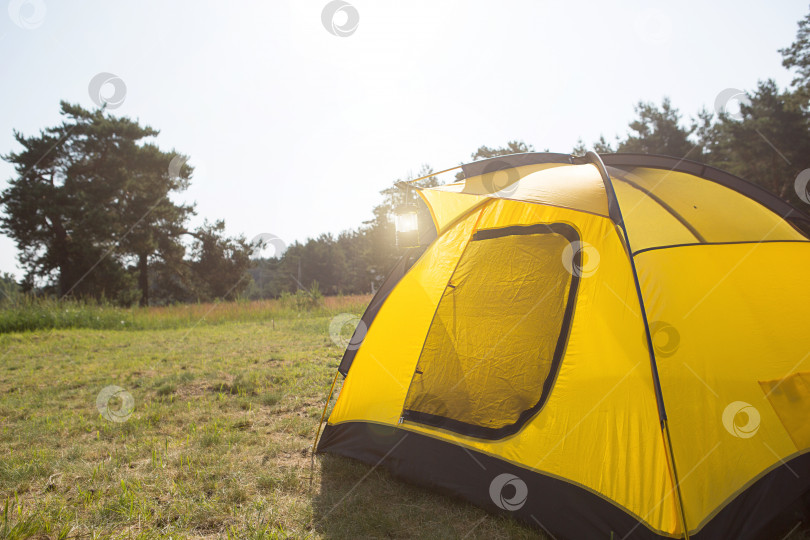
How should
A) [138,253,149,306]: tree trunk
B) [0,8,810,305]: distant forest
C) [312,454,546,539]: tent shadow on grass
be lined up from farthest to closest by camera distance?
[138,253,149,306]: tree trunk < [0,8,810,305]: distant forest < [312,454,546,539]: tent shadow on grass

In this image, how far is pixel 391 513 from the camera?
223cm

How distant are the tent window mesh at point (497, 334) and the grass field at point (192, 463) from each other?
19.6 inches

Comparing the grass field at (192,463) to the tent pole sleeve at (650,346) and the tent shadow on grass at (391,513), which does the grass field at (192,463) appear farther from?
the tent pole sleeve at (650,346)

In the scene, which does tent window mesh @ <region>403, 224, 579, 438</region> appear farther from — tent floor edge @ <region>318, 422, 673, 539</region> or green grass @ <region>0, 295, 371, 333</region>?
green grass @ <region>0, 295, 371, 333</region>

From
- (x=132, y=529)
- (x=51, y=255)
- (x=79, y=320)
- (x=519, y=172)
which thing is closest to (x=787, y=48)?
(x=519, y=172)

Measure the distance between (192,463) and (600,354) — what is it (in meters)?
2.59

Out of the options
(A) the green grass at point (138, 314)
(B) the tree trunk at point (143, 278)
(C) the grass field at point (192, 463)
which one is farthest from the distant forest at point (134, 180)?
(C) the grass field at point (192, 463)

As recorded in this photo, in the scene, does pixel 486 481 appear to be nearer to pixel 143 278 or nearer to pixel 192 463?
pixel 192 463

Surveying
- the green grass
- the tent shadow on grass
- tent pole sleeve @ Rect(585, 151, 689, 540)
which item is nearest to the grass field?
the tent shadow on grass

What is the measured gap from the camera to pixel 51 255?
2108 centimetres

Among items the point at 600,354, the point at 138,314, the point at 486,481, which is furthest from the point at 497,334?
the point at 138,314

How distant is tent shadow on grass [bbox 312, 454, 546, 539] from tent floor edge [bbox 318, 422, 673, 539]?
55mm

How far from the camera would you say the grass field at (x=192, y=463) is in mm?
2125

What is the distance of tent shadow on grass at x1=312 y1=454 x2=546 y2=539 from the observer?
2053 millimetres
